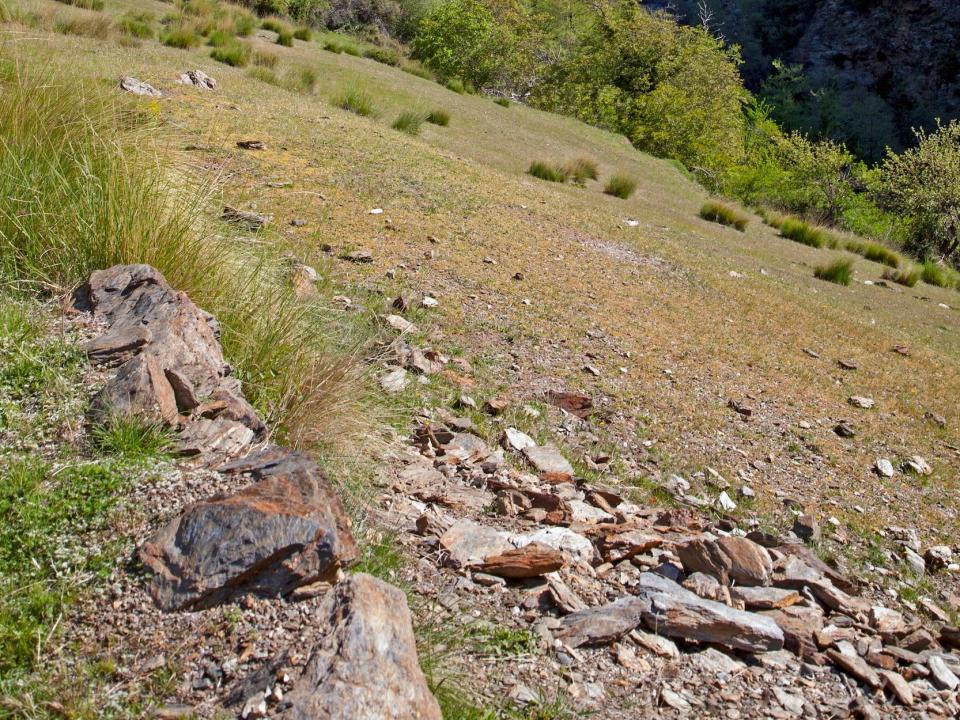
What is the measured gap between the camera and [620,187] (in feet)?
43.8

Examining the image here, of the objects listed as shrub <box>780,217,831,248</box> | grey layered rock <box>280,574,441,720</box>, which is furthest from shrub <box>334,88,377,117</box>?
grey layered rock <box>280,574,441,720</box>

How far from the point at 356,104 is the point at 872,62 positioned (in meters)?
42.5

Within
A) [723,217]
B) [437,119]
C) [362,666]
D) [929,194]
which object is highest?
[929,194]

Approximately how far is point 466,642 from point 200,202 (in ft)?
8.35

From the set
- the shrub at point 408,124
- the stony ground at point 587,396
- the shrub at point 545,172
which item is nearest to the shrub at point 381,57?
the shrub at point 408,124

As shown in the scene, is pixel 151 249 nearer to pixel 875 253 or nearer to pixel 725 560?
pixel 725 560

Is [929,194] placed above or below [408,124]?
above

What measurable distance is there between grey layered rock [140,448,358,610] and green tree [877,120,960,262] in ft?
70.2

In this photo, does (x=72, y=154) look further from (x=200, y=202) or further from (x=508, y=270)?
(x=508, y=270)

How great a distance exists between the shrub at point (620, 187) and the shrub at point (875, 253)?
472cm

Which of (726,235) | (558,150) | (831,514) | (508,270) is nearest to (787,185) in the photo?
(558,150)

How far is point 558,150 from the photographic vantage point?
52.6 ft

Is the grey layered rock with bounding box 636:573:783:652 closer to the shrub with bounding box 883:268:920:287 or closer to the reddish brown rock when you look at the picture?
the reddish brown rock

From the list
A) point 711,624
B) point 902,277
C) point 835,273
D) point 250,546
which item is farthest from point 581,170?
point 250,546
